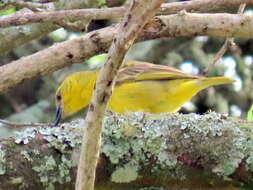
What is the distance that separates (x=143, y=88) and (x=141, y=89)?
0.02m

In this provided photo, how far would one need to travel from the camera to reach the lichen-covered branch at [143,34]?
323 centimetres

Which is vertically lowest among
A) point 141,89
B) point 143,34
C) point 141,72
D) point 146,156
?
point 146,156

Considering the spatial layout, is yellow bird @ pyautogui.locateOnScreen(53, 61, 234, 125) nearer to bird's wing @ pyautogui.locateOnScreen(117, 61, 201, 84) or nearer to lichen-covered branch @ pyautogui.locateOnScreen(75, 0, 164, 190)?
bird's wing @ pyautogui.locateOnScreen(117, 61, 201, 84)

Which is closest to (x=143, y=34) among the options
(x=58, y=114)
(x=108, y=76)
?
(x=108, y=76)

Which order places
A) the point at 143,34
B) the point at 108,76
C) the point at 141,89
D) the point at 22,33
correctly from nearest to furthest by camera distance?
the point at 108,76 → the point at 143,34 → the point at 22,33 → the point at 141,89

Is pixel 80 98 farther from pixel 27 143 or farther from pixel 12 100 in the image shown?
pixel 27 143

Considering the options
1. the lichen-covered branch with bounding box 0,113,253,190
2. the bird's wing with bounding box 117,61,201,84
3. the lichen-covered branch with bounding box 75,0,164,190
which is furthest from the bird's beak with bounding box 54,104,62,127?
the lichen-covered branch with bounding box 75,0,164,190

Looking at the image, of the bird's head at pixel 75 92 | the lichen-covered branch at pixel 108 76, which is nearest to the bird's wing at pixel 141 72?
the bird's head at pixel 75 92

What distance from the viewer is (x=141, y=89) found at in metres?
5.57

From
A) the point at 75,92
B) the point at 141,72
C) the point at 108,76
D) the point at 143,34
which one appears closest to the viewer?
the point at 108,76

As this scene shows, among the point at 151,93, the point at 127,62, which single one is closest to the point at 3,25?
the point at 151,93

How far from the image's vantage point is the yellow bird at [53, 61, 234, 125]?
5.29 m

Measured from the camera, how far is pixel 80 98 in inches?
240

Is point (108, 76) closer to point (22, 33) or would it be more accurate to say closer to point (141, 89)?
point (22, 33)
